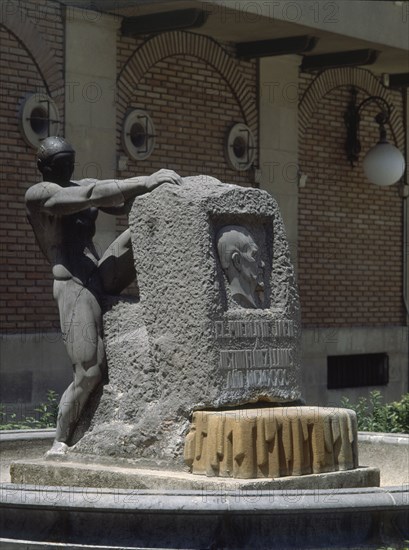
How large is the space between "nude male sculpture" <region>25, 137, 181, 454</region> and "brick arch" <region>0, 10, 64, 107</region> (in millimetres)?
6104

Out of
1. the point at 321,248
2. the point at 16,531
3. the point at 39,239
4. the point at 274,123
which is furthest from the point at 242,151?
the point at 16,531

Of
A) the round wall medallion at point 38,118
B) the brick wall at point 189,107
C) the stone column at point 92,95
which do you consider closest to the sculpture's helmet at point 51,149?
the round wall medallion at point 38,118

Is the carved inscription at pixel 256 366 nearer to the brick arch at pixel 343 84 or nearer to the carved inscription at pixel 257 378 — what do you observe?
the carved inscription at pixel 257 378

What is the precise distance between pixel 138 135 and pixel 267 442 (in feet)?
28.8

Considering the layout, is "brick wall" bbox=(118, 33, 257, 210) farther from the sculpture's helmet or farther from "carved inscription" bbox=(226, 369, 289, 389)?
"carved inscription" bbox=(226, 369, 289, 389)

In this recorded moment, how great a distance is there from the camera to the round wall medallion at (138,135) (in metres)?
15.4

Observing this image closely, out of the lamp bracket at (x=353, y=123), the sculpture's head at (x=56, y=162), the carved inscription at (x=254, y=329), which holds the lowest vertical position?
the carved inscription at (x=254, y=329)

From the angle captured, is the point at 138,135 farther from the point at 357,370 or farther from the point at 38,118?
the point at 357,370

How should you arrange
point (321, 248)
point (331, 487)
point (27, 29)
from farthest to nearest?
point (321, 248)
point (27, 29)
point (331, 487)

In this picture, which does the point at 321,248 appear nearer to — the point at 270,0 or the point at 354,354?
the point at 354,354

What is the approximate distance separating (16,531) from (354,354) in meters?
12.2

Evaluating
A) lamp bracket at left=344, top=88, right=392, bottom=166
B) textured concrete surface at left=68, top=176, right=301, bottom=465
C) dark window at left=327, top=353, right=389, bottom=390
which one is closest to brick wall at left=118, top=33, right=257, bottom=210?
lamp bracket at left=344, top=88, right=392, bottom=166

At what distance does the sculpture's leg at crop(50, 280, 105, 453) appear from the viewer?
784 centimetres

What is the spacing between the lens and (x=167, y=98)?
16.0m
